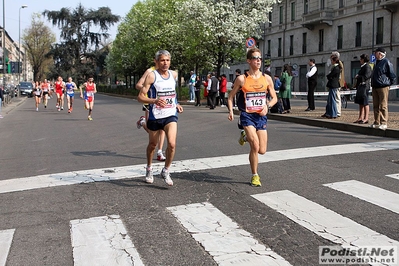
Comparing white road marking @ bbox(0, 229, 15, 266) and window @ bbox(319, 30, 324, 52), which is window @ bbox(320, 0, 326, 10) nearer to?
window @ bbox(319, 30, 324, 52)

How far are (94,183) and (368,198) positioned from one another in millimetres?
3650

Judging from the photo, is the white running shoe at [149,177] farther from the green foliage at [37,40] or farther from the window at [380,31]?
the green foliage at [37,40]

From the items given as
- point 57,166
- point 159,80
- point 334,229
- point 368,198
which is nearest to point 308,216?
point 334,229

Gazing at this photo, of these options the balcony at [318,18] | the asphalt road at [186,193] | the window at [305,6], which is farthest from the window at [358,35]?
the asphalt road at [186,193]

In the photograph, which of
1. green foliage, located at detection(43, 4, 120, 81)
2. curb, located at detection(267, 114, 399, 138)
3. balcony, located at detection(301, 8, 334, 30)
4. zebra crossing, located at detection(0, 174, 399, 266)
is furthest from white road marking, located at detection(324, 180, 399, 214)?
green foliage, located at detection(43, 4, 120, 81)

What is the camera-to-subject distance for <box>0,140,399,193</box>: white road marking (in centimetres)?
725

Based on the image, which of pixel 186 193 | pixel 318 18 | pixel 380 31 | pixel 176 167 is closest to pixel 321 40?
pixel 318 18

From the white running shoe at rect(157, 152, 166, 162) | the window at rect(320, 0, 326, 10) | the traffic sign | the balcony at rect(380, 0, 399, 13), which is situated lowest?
the white running shoe at rect(157, 152, 166, 162)

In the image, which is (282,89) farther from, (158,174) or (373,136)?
(158,174)

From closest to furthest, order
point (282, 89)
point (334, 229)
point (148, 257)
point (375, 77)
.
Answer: point (148, 257) → point (334, 229) → point (375, 77) → point (282, 89)

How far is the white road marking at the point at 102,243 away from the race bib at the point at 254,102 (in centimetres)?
243

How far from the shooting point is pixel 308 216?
5.19 m

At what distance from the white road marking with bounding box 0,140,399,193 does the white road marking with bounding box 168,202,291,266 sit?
2.23 meters

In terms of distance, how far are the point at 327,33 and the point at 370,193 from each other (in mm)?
45193
